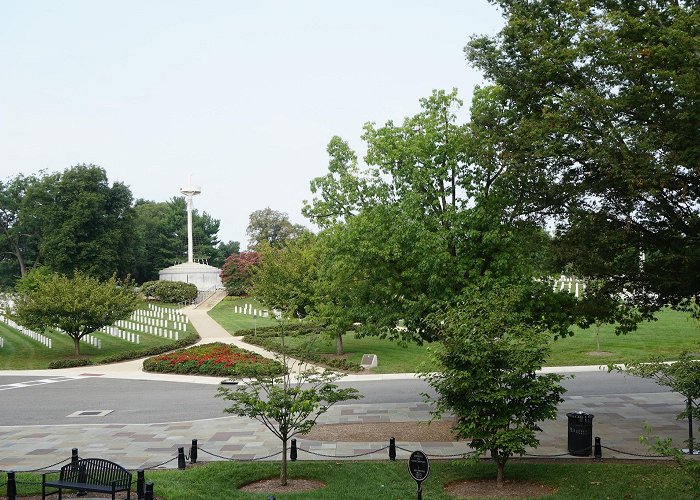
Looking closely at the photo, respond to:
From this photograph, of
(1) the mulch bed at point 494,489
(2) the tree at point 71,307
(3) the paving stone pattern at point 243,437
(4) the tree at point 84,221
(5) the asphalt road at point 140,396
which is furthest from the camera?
(4) the tree at point 84,221

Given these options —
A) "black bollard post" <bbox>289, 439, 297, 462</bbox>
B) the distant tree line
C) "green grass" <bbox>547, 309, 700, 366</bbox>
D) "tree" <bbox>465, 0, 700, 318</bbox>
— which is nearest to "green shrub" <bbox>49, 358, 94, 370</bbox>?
"green grass" <bbox>547, 309, 700, 366</bbox>

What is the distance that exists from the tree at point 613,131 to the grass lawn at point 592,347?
13359 millimetres

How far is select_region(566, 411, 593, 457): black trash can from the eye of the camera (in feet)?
48.2

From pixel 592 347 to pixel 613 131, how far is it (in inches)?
886

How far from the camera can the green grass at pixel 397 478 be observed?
1178 cm

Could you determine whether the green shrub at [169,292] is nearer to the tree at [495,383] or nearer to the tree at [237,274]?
the tree at [237,274]

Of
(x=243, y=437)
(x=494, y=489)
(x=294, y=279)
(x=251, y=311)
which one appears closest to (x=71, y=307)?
(x=294, y=279)

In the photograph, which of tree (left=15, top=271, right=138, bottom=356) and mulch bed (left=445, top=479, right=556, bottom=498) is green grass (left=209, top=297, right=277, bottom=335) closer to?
tree (left=15, top=271, right=138, bottom=356)

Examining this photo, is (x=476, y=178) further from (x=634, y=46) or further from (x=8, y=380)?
(x=8, y=380)

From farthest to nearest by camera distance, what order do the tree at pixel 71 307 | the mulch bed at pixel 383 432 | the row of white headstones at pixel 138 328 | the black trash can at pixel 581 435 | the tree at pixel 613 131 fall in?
the row of white headstones at pixel 138 328
the tree at pixel 71 307
the mulch bed at pixel 383 432
the black trash can at pixel 581 435
the tree at pixel 613 131

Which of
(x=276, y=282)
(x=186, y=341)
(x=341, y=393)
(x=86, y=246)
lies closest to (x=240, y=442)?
(x=341, y=393)

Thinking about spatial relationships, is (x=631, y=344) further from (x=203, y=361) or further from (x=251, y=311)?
(x=251, y=311)

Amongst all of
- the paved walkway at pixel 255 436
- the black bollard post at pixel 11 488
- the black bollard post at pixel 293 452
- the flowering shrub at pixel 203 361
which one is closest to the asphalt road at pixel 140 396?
the paved walkway at pixel 255 436

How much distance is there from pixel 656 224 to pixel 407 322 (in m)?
7.03
